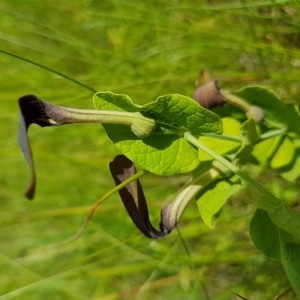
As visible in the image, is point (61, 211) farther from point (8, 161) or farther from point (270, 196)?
point (270, 196)

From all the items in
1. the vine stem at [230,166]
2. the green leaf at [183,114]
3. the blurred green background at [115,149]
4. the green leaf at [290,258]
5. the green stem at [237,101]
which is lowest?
the blurred green background at [115,149]

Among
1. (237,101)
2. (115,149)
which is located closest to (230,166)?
(237,101)

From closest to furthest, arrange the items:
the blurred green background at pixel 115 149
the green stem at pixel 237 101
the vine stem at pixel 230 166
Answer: the vine stem at pixel 230 166
the green stem at pixel 237 101
the blurred green background at pixel 115 149

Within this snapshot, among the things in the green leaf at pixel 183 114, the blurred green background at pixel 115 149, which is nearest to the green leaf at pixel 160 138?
the green leaf at pixel 183 114

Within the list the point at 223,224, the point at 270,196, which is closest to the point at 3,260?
the point at 223,224

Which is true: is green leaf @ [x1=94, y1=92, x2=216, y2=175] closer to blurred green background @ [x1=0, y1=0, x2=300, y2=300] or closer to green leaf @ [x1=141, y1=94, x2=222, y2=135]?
green leaf @ [x1=141, y1=94, x2=222, y2=135]

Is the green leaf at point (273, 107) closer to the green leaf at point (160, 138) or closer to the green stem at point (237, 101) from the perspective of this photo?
the green stem at point (237, 101)
